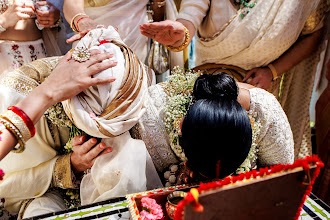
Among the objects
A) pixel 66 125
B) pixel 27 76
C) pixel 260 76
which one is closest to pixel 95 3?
pixel 27 76

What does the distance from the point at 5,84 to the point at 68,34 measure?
2.79 ft

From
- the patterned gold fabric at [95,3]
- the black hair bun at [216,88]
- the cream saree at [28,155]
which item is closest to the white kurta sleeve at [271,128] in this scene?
the black hair bun at [216,88]

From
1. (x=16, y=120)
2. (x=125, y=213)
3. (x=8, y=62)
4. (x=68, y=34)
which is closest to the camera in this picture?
(x=16, y=120)

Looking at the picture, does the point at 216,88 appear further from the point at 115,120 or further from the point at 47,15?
the point at 47,15

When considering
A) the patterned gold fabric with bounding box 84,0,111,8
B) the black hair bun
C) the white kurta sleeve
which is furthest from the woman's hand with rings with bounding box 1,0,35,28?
the white kurta sleeve

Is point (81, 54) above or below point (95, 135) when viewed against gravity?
above

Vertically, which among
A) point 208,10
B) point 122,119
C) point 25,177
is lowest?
point 25,177

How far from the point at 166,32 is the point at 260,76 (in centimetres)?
71

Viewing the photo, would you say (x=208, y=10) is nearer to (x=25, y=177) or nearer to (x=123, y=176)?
(x=123, y=176)

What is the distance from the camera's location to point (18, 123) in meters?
0.80

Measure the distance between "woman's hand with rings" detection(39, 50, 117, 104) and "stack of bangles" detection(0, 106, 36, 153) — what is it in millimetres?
97

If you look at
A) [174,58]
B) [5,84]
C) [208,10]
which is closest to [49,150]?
[5,84]

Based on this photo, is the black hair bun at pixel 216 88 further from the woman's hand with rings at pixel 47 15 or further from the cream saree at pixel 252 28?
the woman's hand with rings at pixel 47 15

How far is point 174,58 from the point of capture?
1868 millimetres
